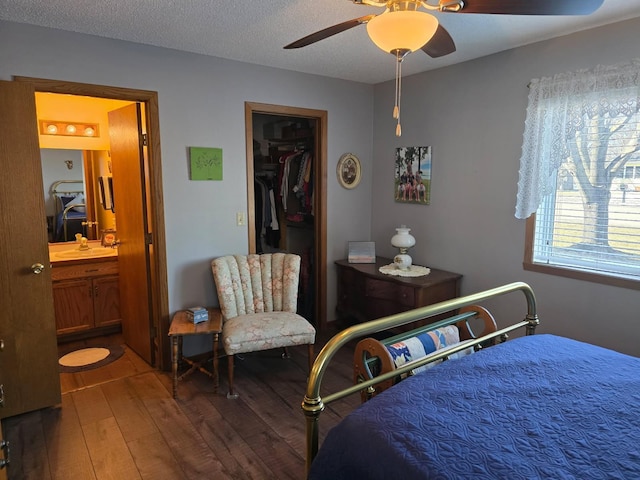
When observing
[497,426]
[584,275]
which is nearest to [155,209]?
[497,426]

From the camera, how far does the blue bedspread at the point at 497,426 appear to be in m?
1.14

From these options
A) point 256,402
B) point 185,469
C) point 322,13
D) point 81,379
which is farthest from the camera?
point 81,379

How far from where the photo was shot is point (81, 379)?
10.5 feet

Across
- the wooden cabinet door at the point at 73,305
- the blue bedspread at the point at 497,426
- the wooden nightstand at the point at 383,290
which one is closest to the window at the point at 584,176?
the wooden nightstand at the point at 383,290

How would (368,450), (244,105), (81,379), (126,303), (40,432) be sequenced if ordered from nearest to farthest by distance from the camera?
1. (368,450)
2. (40,432)
3. (81,379)
4. (244,105)
5. (126,303)

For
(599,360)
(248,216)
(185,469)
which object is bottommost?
(185,469)

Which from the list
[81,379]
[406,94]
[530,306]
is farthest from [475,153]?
[81,379]

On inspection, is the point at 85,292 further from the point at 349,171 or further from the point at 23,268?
the point at 349,171

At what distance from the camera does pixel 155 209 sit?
3109 millimetres

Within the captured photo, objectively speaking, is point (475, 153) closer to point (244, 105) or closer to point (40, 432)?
point (244, 105)

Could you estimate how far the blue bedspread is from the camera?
114 cm

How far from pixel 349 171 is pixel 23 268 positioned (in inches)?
106

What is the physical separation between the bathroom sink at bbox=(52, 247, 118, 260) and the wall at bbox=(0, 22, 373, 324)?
119 centimetres

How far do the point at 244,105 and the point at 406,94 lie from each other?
1.45 m
